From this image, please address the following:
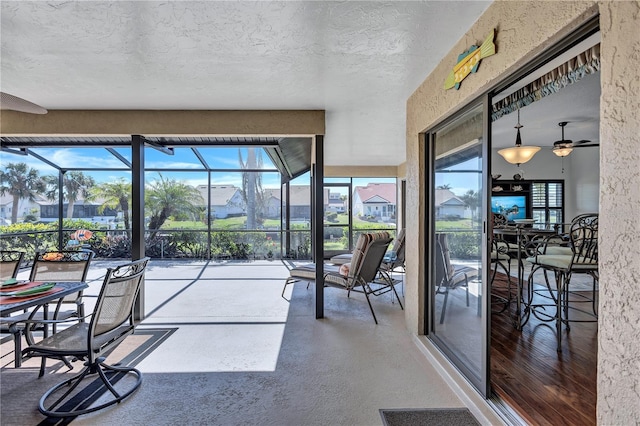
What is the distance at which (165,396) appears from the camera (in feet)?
7.43

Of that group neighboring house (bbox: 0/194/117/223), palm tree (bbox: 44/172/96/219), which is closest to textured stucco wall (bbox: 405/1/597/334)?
neighboring house (bbox: 0/194/117/223)

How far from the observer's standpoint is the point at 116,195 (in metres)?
7.95

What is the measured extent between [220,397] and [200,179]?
654 cm

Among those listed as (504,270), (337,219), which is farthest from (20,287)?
(337,219)

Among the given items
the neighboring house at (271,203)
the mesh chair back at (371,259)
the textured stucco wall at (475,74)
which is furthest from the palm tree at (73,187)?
the textured stucco wall at (475,74)

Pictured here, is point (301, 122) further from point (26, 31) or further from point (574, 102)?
point (574, 102)

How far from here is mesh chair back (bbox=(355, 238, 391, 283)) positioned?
3961 millimetres

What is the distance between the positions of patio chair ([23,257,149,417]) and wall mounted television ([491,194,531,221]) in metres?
7.67

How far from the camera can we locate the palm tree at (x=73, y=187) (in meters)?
7.38

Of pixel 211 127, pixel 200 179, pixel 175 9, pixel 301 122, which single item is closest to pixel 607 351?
pixel 175 9

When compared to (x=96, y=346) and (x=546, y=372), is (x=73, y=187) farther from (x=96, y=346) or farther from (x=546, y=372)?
(x=546, y=372)

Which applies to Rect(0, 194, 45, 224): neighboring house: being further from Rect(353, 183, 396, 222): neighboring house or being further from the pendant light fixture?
the pendant light fixture

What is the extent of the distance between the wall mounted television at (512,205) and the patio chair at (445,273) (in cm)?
557

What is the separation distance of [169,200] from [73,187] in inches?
83.9
